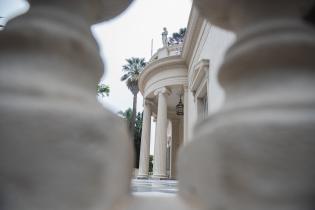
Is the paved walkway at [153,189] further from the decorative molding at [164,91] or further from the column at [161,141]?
the decorative molding at [164,91]

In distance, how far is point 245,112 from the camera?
0.68m

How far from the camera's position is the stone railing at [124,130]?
63cm

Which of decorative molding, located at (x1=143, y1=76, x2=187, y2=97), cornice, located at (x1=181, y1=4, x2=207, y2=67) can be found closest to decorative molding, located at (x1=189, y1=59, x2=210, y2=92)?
cornice, located at (x1=181, y1=4, x2=207, y2=67)

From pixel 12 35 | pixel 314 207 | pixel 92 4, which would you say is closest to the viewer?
pixel 314 207

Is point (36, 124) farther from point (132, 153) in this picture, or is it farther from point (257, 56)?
point (257, 56)

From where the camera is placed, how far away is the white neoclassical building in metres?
8.62

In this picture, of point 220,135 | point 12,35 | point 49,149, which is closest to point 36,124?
point 49,149

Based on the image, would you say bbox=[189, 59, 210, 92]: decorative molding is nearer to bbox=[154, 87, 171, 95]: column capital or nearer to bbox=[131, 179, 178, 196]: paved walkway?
bbox=[154, 87, 171, 95]: column capital

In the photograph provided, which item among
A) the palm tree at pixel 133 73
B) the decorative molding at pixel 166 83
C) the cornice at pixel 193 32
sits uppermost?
the palm tree at pixel 133 73

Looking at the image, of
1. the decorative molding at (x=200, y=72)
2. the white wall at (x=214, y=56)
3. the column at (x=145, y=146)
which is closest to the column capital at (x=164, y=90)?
the column at (x=145, y=146)

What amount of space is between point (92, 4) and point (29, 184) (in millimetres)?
631

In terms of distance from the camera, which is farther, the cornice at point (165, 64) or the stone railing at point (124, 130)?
the cornice at point (165, 64)

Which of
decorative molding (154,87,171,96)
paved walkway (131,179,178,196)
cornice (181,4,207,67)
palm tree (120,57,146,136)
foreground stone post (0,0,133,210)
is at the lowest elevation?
paved walkway (131,179,178,196)

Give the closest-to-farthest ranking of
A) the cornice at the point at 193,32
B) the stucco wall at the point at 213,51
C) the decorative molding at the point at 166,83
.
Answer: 1. the stucco wall at the point at 213,51
2. the cornice at the point at 193,32
3. the decorative molding at the point at 166,83
